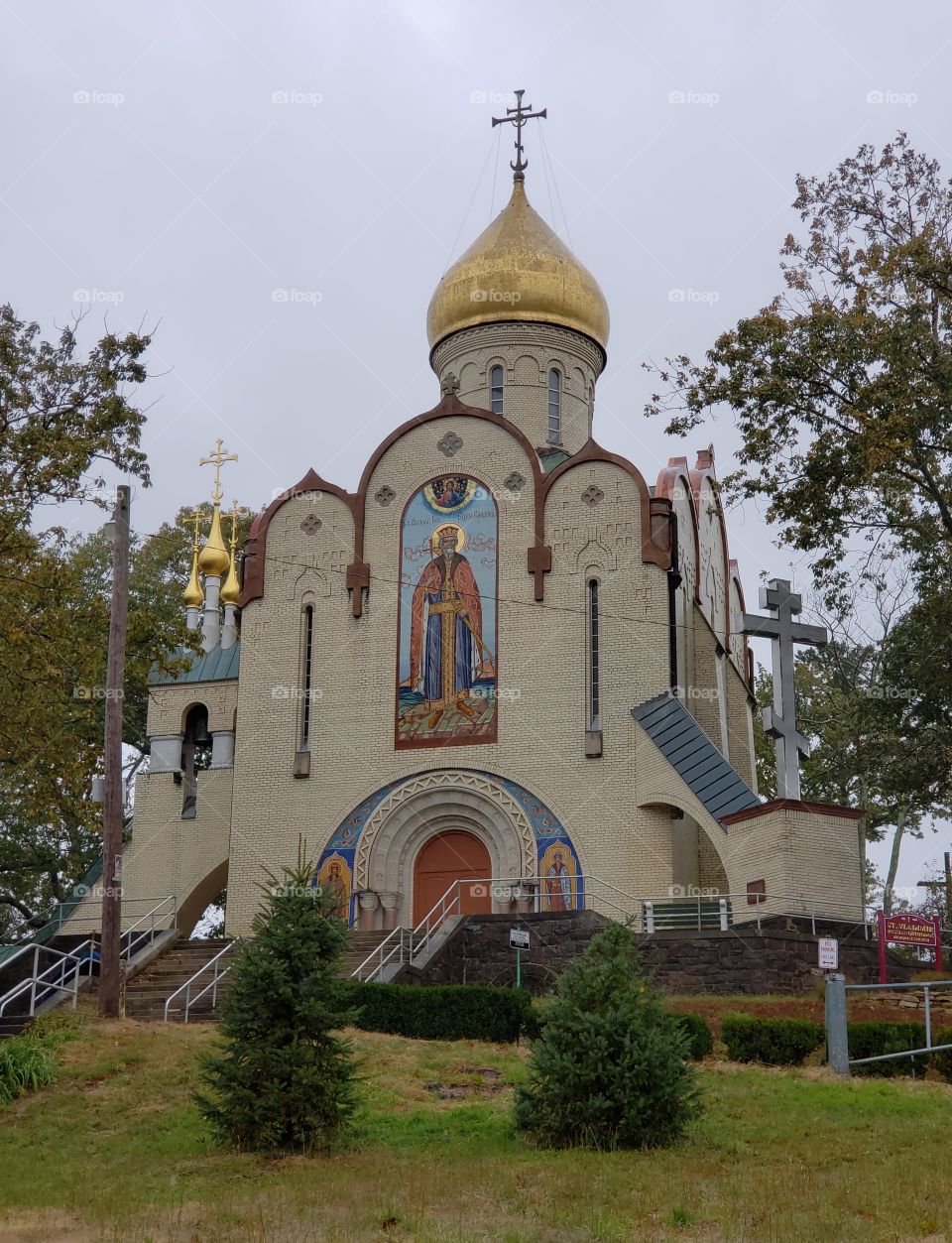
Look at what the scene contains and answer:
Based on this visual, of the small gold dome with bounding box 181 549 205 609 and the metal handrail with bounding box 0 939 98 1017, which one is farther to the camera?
the small gold dome with bounding box 181 549 205 609

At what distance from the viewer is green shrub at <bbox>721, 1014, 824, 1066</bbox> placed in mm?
17031

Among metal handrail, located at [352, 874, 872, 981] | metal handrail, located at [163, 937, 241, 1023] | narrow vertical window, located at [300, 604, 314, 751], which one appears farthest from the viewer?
narrow vertical window, located at [300, 604, 314, 751]

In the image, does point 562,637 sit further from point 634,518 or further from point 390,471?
point 390,471

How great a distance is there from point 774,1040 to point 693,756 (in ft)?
29.0

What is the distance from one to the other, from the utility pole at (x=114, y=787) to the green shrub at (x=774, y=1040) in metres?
7.35

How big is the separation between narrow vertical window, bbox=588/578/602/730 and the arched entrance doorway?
289 centimetres

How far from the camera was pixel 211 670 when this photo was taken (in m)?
31.4

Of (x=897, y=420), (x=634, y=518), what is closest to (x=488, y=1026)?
(x=897, y=420)

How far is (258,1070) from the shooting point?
13.4m

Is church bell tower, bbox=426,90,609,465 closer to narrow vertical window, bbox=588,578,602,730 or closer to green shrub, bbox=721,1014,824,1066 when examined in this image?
narrow vertical window, bbox=588,578,602,730

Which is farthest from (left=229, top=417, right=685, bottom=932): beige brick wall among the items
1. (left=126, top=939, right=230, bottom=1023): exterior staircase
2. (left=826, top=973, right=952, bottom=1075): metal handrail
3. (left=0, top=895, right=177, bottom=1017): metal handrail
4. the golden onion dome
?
(left=826, top=973, right=952, bottom=1075): metal handrail

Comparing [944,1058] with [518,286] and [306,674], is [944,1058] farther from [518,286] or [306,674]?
[518,286]
